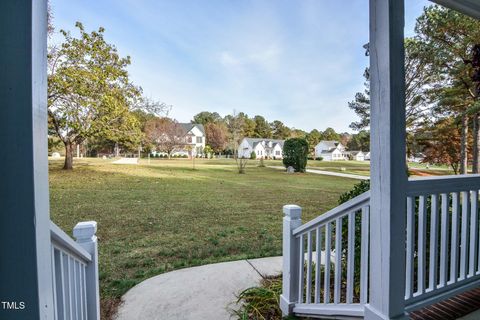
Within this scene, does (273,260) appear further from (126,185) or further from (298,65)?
(126,185)

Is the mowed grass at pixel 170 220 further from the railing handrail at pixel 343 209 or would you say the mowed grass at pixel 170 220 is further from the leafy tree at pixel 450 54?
the leafy tree at pixel 450 54

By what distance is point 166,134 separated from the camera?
25578 mm

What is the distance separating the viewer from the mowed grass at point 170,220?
3412 mm

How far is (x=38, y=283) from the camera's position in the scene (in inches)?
27.5

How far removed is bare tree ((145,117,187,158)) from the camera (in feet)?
79.3

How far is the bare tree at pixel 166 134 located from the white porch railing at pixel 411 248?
76.1 ft

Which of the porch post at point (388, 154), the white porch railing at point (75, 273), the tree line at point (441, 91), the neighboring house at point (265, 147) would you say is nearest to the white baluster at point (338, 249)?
the porch post at point (388, 154)

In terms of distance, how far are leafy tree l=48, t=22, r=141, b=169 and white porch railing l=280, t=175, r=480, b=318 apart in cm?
1162

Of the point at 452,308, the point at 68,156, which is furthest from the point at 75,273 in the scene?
the point at 68,156

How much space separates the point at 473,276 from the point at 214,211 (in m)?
5.00

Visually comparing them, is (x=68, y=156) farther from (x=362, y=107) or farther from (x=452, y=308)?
(x=452, y=308)

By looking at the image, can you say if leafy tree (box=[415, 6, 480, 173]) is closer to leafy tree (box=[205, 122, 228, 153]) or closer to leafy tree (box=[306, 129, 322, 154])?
leafy tree (box=[205, 122, 228, 153])

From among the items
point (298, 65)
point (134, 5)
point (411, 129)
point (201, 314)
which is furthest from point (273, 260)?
point (411, 129)

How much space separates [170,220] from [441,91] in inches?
392
